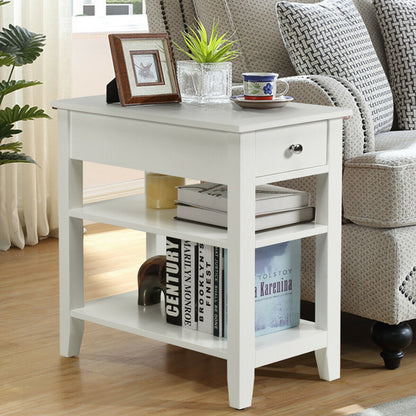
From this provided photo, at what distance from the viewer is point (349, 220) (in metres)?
2.18

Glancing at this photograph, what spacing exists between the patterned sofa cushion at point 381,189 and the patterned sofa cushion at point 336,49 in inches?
16.2

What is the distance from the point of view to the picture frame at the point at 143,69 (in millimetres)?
2010

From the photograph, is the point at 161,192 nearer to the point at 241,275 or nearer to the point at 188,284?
the point at 188,284

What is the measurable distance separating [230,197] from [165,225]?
21 cm

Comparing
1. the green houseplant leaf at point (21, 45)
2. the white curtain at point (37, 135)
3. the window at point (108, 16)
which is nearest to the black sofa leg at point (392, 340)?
the green houseplant leaf at point (21, 45)

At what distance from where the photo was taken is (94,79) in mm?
3758

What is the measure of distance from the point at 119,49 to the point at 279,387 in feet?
2.61

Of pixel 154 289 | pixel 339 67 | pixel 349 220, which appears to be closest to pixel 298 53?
pixel 339 67

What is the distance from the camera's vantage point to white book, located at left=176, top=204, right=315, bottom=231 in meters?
1.93

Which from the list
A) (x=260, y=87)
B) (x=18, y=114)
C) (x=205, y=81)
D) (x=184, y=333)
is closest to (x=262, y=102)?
(x=260, y=87)

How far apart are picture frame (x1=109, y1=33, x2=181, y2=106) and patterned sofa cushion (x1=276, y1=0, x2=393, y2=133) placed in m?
0.51

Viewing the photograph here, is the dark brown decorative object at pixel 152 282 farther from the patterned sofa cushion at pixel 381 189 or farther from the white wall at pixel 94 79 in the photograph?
the white wall at pixel 94 79

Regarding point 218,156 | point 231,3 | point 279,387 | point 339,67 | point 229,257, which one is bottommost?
point 279,387

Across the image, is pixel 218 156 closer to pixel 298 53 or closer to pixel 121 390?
pixel 121 390
